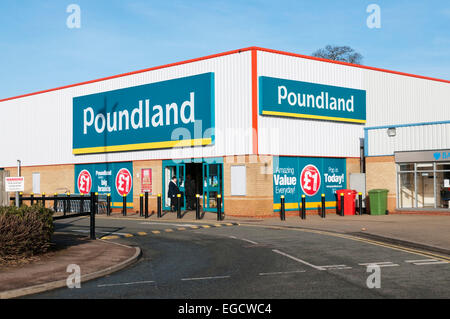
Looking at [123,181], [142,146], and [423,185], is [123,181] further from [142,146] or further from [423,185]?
[423,185]

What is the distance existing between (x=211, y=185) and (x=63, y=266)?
1680 cm

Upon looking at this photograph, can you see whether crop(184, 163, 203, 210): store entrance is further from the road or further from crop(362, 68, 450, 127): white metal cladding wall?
the road

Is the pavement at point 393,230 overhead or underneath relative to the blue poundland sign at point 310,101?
underneath

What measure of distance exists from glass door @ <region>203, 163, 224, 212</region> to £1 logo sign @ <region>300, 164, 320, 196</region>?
419cm

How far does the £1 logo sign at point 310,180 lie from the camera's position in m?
27.1

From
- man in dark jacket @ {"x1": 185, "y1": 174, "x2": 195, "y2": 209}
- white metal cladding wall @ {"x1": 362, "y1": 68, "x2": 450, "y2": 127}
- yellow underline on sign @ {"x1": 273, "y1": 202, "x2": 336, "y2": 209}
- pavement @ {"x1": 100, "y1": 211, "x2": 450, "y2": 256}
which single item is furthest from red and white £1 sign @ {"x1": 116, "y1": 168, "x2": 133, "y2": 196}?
white metal cladding wall @ {"x1": 362, "y1": 68, "x2": 450, "y2": 127}

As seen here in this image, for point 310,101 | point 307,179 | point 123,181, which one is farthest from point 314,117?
point 123,181

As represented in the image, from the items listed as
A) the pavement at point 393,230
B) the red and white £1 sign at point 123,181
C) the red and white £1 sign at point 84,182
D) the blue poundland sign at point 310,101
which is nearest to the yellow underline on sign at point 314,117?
the blue poundland sign at point 310,101

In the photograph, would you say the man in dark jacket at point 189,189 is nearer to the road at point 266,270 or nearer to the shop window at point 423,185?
the shop window at point 423,185

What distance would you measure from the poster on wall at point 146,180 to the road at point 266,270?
13.2 meters

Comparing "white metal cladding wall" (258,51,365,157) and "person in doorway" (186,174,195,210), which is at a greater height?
"white metal cladding wall" (258,51,365,157)

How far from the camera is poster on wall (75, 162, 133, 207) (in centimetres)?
3152
